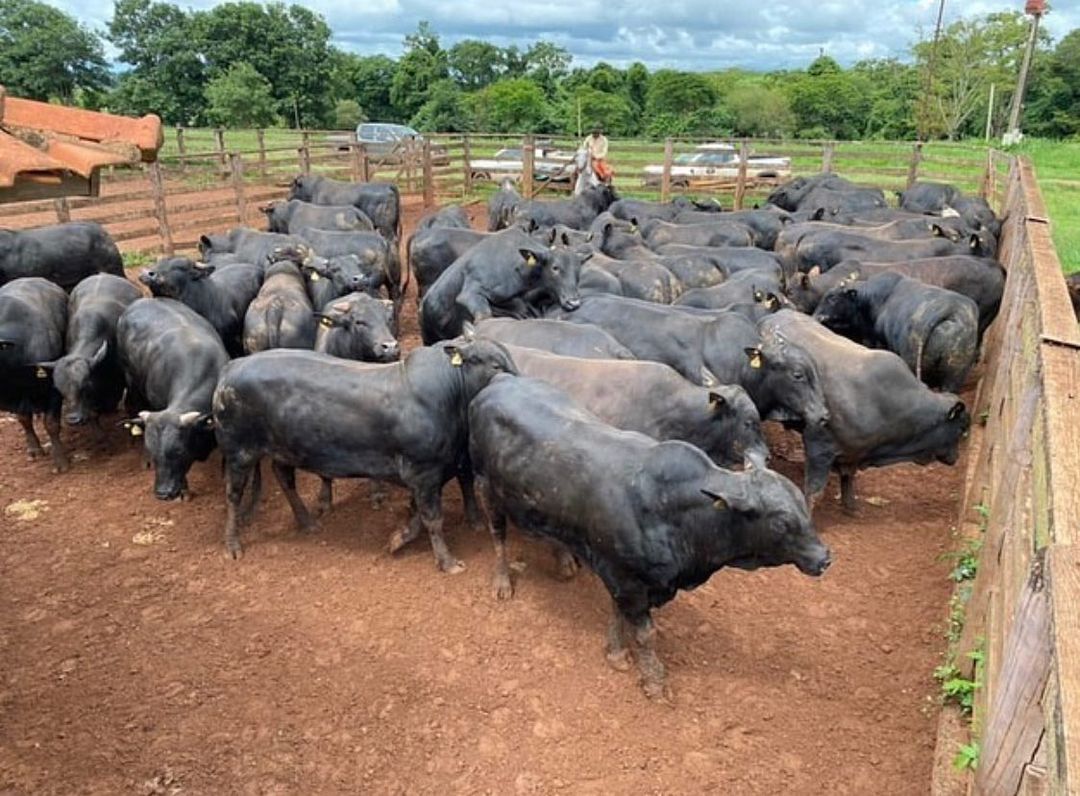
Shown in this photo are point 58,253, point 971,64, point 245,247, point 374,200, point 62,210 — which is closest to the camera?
point 245,247

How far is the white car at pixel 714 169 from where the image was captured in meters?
21.3

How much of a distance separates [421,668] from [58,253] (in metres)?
8.31

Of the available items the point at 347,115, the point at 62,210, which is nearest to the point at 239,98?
the point at 347,115

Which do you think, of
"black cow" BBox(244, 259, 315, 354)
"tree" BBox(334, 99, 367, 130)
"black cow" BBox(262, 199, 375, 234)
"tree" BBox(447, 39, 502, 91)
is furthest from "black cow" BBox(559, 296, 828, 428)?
"tree" BBox(447, 39, 502, 91)

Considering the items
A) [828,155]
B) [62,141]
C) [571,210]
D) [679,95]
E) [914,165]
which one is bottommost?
[571,210]

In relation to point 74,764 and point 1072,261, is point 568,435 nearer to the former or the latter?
point 74,764

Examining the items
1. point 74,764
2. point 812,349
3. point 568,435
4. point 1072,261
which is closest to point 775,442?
point 812,349

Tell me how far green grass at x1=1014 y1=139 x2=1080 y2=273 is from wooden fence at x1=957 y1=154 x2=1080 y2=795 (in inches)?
385

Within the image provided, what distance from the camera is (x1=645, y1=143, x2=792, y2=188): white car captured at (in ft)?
70.0

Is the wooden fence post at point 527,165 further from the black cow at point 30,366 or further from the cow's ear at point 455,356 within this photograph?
the cow's ear at point 455,356

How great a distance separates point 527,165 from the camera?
67.4 feet

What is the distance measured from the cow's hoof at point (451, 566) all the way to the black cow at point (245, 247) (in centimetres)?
478

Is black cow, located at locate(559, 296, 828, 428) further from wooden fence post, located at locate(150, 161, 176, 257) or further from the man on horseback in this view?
the man on horseback

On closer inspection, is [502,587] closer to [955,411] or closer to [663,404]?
[663,404]
